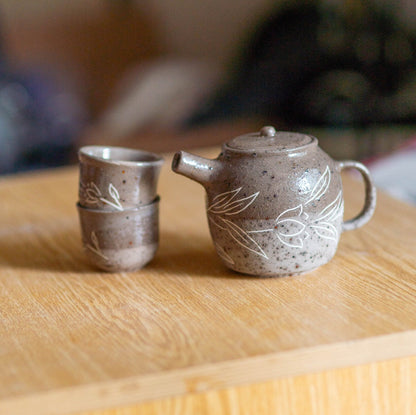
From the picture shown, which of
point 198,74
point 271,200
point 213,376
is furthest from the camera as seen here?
point 198,74

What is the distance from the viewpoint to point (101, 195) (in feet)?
2.34

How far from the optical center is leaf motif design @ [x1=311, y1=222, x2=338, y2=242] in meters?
0.68

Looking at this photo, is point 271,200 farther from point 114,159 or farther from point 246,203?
point 114,159

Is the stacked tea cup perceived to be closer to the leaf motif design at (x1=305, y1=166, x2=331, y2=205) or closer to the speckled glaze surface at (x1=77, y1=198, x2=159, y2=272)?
the speckled glaze surface at (x1=77, y1=198, x2=159, y2=272)

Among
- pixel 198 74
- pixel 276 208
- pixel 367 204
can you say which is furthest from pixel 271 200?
pixel 198 74

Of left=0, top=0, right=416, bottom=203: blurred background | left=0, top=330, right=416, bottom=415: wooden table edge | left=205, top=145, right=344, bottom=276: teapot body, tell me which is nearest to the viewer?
left=0, top=330, right=416, bottom=415: wooden table edge

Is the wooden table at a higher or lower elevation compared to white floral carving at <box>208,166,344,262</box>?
lower

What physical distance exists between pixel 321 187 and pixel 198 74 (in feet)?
8.06

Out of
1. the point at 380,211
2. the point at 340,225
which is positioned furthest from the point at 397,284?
the point at 380,211

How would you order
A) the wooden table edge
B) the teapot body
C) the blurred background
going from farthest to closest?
1. the blurred background
2. the teapot body
3. the wooden table edge

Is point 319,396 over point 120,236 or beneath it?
beneath

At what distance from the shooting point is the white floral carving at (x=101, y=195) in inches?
28.0

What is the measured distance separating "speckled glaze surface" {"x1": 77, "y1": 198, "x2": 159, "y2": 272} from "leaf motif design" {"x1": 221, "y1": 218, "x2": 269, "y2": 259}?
Answer: 4.3 inches

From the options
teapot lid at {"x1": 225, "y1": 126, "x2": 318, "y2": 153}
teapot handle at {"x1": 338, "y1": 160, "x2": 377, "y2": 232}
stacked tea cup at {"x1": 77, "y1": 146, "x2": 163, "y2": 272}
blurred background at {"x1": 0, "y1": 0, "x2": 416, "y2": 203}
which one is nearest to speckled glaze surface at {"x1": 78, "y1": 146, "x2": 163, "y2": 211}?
stacked tea cup at {"x1": 77, "y1": 146, "x2": 163, "y2": 272}
